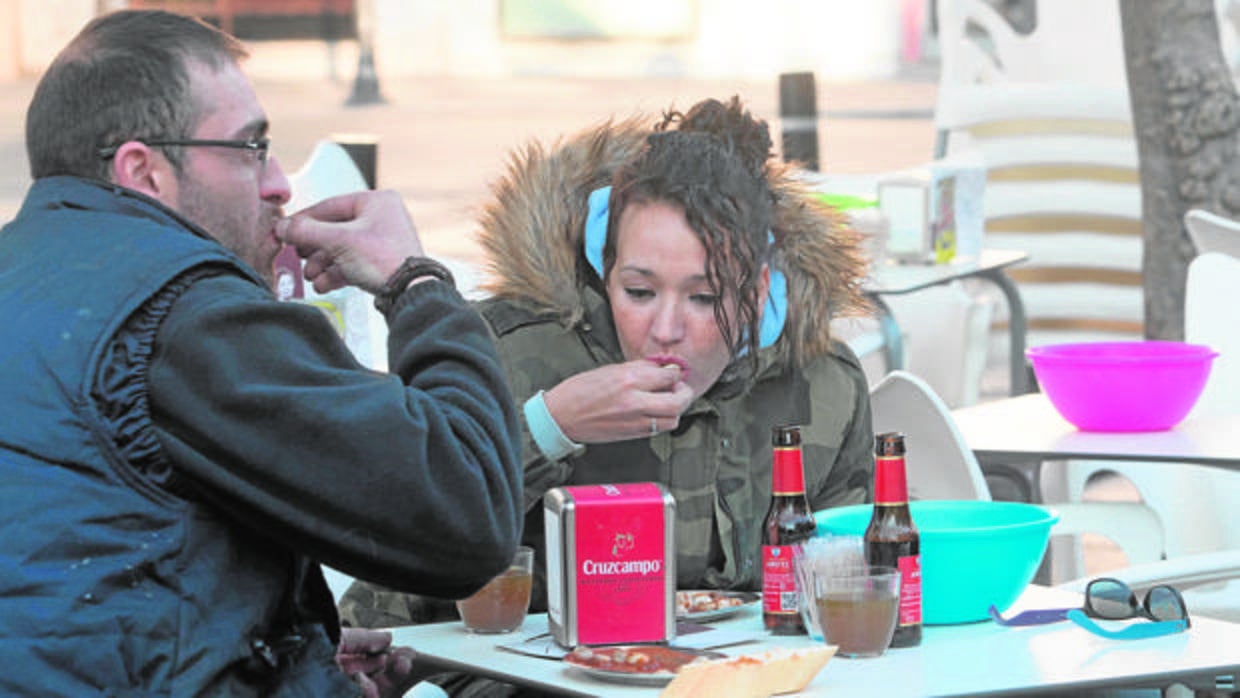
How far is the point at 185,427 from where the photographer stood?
7.11 ft

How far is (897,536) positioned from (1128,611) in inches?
13.6

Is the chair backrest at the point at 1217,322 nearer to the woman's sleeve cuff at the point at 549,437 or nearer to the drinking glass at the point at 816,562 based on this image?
the woman's sleeve cuff at the point at 549,437

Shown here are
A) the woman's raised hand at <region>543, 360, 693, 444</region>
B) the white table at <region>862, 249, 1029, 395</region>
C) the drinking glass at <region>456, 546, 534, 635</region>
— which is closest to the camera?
the drinking glass at <region>456, 546, 534, 635</region>

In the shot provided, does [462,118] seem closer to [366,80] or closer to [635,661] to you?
[366,80]

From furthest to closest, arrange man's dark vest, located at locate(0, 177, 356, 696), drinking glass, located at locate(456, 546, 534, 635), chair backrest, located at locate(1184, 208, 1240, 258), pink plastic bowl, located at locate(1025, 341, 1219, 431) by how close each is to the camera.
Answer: chair backrest, located at locate(1184, 208, 1240, 258) → pink plastic bowl, located at locate(1025, 341, 1219, 431) → drinking glass, located at locate(456, 546, 534, 635) → man's dark vest, located at locate(0, 177, 356, 696)

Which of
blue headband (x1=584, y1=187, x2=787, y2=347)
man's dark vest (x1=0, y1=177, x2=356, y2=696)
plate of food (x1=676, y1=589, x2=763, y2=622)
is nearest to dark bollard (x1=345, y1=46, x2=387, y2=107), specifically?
blue headband (x1=584, y1=187, x2=787, y2=347)

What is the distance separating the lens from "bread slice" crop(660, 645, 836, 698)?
2439 millimetres

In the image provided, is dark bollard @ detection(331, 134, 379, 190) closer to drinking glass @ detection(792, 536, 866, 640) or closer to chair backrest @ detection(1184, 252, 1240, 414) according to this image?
chair backrest @ detection(1184, 252, 1240, 414)

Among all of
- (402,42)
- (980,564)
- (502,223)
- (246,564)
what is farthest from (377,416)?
(402,42)

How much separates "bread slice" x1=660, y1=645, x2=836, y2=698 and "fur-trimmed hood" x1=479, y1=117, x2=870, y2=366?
3.30ft

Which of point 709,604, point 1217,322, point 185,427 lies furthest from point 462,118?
point 185,427

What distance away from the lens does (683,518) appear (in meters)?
3.32

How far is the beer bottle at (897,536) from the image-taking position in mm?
2736

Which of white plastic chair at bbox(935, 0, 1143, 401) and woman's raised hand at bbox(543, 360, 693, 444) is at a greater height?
woman's raised hand at bbox(543, 360, 693, 444)
